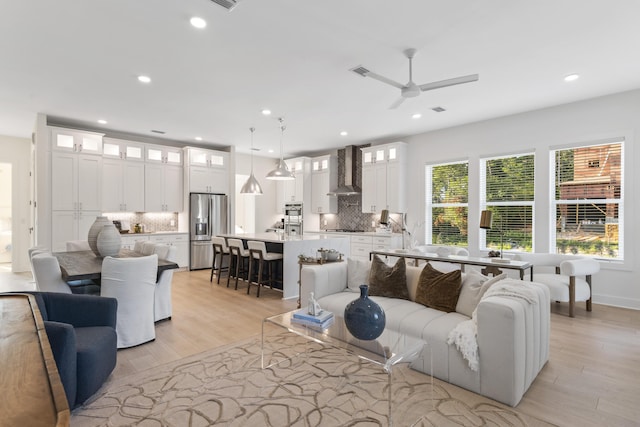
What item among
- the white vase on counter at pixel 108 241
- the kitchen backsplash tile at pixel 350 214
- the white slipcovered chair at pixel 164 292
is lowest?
the white slipcovered chair at pixel 164 292

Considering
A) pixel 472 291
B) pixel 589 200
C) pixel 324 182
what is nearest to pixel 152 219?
pixel 324 182

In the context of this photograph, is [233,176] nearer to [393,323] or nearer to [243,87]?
[243,87]

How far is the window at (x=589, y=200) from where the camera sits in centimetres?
489

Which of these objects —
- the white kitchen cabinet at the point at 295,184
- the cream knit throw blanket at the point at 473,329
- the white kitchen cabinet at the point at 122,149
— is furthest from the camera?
the white kitchen cabinet at the point at 295,184

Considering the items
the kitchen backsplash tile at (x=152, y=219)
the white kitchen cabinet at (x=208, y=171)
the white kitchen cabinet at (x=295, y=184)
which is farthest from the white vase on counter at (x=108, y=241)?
the white kitchen cabinet at (x=295, y=184)

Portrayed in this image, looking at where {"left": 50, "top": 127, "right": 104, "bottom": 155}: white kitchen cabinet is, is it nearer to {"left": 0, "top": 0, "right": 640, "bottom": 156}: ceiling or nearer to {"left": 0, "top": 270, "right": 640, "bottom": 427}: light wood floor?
{"left": 0, "top": 0, "right": 640, "bottom": 156}: ceiling

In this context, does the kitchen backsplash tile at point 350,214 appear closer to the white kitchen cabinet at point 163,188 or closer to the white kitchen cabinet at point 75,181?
the white kitchen cabinet at point 163,188

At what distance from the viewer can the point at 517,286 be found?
8.75ft

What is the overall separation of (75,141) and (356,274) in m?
5.77

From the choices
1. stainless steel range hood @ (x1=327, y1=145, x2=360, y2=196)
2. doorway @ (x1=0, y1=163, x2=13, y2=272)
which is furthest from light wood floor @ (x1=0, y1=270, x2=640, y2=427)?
Answer: doorway @ (x1=0, y1=163, x2=13, y2=272)

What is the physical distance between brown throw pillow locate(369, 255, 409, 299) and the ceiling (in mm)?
2259

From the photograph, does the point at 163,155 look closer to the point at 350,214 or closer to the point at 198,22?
the point at 350,214

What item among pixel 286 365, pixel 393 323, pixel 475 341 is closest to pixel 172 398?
pixel 286 365

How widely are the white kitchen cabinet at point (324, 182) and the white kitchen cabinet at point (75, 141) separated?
15.9 feet
